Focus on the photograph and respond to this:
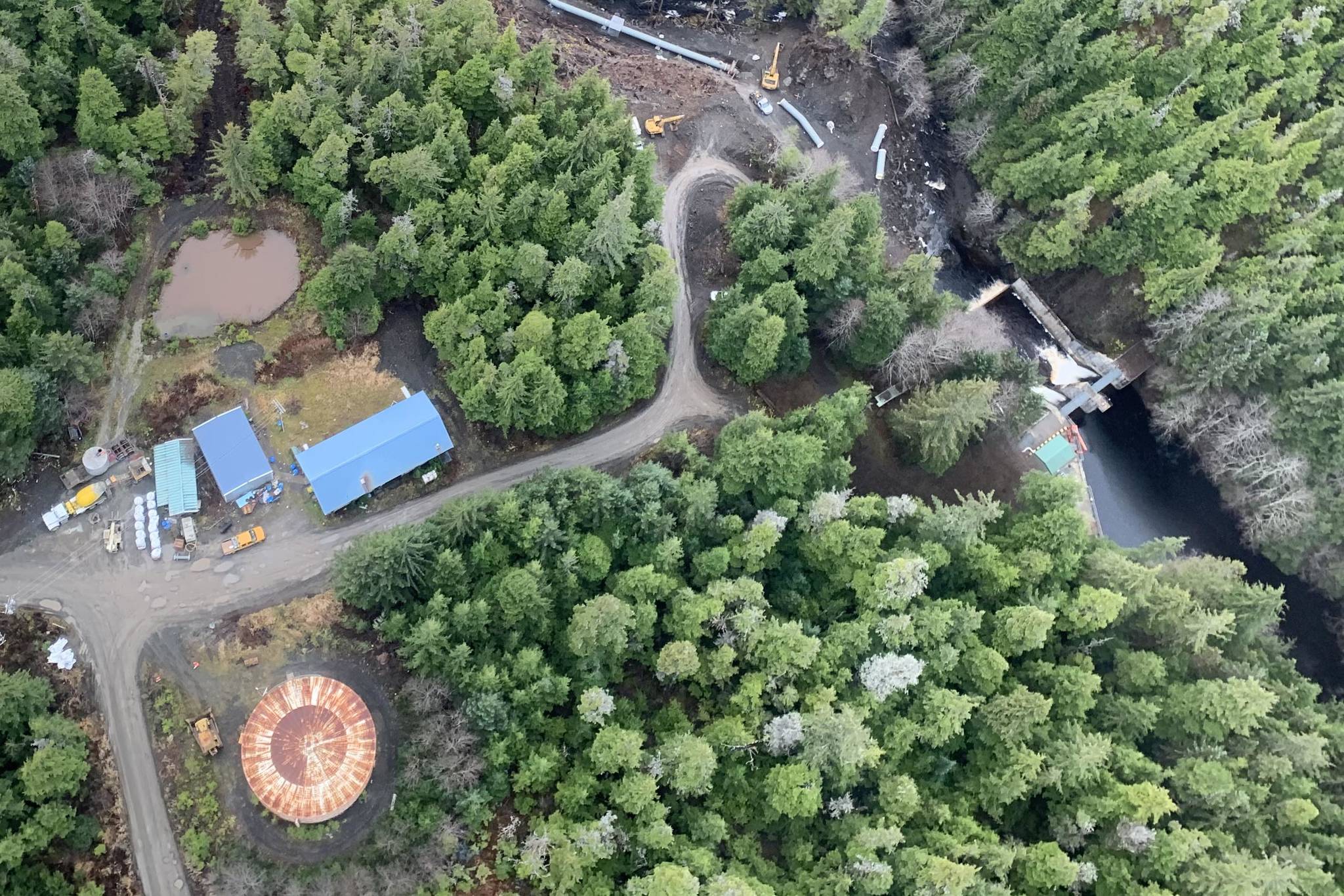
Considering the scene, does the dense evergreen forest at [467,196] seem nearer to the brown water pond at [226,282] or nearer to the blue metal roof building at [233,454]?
the brown water pond at [226,282]

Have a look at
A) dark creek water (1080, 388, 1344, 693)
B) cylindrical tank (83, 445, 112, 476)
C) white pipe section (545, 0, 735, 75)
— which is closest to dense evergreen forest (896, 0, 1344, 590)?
dark creek water (1080, 388, 1344, 693)

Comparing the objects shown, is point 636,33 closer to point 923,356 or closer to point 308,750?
point 923,356

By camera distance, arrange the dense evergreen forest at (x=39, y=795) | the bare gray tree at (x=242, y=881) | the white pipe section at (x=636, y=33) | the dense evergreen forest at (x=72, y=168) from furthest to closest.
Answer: the white pipe section at (x=636, y=33) → the dense evergreen forest at (x=72, y=168) → the bare gray tree at (x=242, y=881) → the dense evergreen forest at (x=39, y=795)

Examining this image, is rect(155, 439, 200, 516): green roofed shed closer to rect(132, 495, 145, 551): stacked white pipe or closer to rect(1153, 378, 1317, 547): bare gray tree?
Answer: rect(132, 495, 145, 551): stacked white pipe

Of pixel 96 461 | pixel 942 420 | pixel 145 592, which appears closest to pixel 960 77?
pixel 942 420

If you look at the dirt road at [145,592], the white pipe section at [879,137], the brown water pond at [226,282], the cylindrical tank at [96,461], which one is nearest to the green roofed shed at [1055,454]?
the white pipe section at [879,137]

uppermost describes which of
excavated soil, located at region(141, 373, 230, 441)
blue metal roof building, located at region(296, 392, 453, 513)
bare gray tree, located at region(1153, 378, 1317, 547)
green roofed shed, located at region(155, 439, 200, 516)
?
bare gray tree, located at region(1153, 378, 1317, 547)
